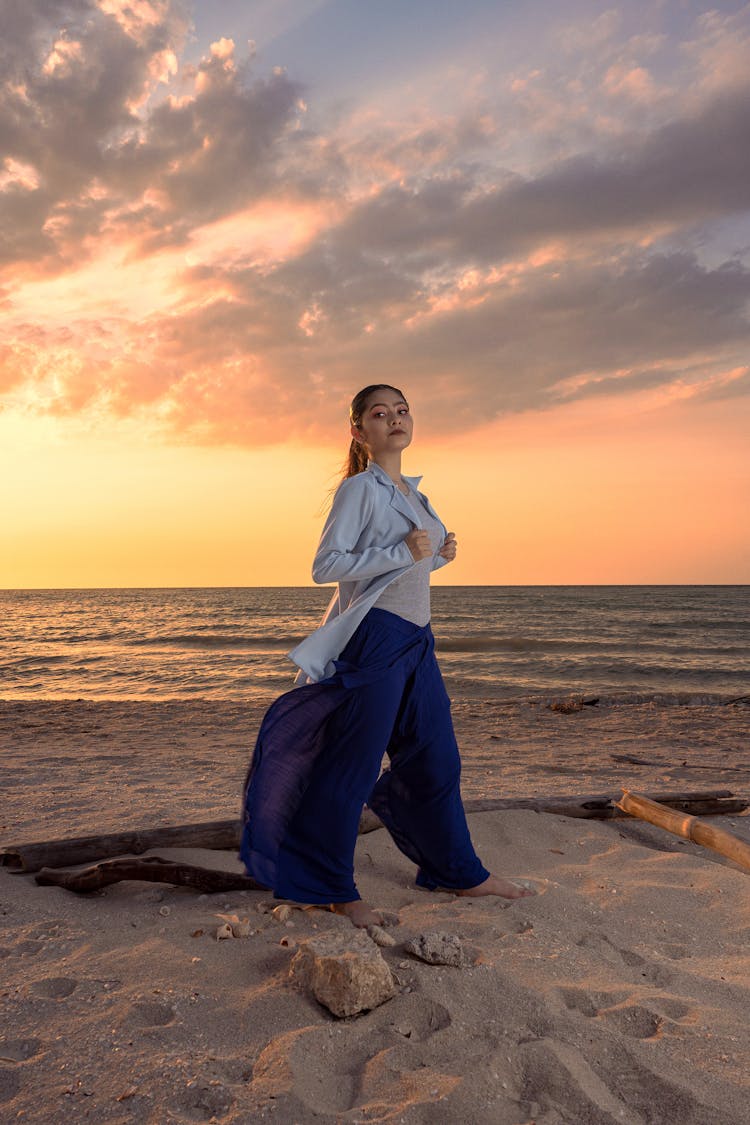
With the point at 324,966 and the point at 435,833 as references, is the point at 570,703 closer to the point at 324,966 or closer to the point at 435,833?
the point at 435,833

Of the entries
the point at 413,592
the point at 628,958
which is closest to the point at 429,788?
the point at 413,592

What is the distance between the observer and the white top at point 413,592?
10.8 feet

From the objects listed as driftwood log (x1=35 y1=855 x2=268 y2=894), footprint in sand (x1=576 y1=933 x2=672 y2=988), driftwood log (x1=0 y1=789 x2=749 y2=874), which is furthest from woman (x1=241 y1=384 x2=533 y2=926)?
driftwood log (x1=0 y1=789 x2=749 y2=874)

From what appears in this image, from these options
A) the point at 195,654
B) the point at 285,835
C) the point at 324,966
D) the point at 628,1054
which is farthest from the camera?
the point at 195,654

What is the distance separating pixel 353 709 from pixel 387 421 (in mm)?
1322

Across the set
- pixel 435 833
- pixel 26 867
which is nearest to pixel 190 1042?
pixel 435 833

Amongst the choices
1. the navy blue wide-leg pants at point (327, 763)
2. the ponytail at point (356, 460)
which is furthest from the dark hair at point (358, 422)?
the navy blue wide-leg pants at point (327, 763)

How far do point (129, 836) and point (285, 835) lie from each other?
1054 mm

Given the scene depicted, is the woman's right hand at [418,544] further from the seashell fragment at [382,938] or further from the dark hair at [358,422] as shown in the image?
the seashell fragment at [382,938]

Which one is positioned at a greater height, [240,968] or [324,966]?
[324,966]

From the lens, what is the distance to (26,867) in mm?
3609

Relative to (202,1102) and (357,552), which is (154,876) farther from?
(357,552)

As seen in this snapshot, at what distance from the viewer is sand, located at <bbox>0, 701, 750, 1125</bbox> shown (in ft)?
6.22

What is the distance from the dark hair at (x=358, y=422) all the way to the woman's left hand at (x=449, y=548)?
55 cm
